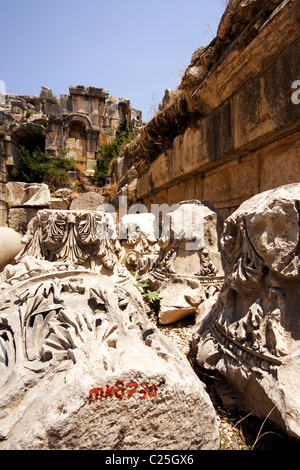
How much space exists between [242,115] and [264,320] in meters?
2.86

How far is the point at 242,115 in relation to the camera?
3.33m

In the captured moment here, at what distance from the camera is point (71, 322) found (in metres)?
1.37

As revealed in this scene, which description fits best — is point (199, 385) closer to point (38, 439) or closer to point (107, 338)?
point (107, 338)

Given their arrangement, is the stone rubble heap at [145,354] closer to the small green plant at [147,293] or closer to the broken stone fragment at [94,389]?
the broken stone fragment at [94,389]

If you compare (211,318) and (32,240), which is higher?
(32,240)

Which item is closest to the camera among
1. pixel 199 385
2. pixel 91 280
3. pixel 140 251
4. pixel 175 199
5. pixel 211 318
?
pixel 199 385

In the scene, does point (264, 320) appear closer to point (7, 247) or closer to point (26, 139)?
point (7, 247)

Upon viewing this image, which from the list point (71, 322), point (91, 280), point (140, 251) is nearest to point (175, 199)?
point (140, 251)

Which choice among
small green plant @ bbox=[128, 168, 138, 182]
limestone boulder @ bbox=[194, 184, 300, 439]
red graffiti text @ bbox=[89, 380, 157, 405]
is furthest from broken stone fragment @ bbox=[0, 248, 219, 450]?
small green plant @ bbox=[128, 168, 138, 182]

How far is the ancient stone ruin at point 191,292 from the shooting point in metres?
0.99

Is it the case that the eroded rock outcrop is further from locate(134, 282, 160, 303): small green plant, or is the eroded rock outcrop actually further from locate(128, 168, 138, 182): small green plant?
locate(128, 168, 138, 182): small green plant

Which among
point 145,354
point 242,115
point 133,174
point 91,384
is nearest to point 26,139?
point 133,174

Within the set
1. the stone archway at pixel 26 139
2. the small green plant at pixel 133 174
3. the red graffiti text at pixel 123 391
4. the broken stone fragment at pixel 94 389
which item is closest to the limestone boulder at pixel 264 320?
the broken stone fragment at pixel 94 389
